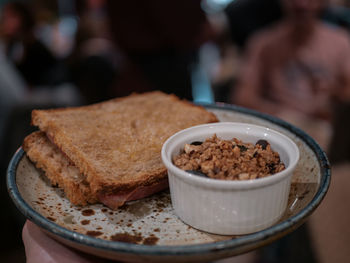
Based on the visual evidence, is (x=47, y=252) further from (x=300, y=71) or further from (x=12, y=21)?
(x=12, y=21)

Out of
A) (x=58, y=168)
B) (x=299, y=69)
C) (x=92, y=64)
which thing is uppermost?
(x=58, y=168)

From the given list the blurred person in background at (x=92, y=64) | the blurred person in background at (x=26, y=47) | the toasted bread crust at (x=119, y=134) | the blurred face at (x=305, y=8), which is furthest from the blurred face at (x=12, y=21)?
the toasted bread crust at (x=119, y=134)

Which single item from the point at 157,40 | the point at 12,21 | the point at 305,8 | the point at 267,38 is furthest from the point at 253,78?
the point at 12,21

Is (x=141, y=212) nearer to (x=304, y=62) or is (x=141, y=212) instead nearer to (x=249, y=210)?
(x=249, y=210)

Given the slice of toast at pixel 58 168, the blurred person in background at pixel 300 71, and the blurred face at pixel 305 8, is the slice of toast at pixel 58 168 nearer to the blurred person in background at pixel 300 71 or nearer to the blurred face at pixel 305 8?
the blurred person in background at pixel 300 71

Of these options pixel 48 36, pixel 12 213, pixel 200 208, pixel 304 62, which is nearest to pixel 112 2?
pixel 304 62

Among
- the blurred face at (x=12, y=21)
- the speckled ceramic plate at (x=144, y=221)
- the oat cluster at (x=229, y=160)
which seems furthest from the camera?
the blurred face at (x=12, y=21)
